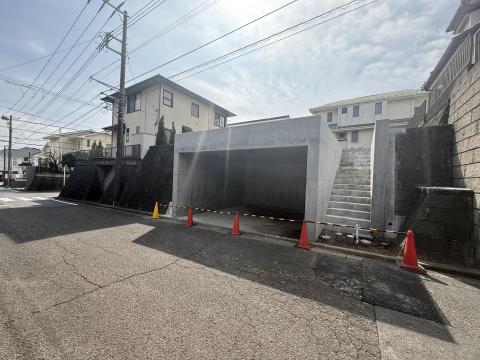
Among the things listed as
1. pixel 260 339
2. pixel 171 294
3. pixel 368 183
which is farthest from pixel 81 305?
pixel 368 183

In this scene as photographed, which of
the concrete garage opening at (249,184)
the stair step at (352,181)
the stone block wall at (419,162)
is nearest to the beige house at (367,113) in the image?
the concrete garage opening at (249,184)

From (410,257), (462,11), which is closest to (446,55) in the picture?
(462,11)

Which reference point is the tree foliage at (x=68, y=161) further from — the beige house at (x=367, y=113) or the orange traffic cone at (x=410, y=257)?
the orange traffic cone at (x=410, y=257)

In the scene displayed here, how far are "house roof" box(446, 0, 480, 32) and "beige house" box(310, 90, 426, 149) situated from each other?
10100mm

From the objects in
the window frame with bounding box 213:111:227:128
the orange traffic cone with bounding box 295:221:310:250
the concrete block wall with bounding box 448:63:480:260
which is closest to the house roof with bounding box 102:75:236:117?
the window frame with bounding box 213:111:227:128

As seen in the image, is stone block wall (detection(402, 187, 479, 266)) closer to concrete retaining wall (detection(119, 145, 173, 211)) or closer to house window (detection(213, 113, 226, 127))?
concrete retaining wall (detection(119, 145, 173, 211))

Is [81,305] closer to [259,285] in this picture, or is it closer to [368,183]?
[259,285]

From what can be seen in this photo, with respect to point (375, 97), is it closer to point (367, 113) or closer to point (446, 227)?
point (367, 113)

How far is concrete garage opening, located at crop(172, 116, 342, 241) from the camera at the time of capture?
23.1 feet

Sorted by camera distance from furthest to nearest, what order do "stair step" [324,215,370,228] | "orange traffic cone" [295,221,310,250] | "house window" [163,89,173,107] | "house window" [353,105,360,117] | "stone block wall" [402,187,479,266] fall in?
"house window" [353,105,360,117] < "house window" [163,89,173,107] < "stair step" [324,215,370,228] < "orange traffic cone" [295,221,310,250] < "stone block wall" [402,187,479,266]

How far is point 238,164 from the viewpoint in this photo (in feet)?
47.6

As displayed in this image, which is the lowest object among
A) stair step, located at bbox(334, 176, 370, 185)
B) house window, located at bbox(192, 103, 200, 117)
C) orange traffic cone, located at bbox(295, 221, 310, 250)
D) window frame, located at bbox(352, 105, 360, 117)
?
orange traffic cone, located at bbox(295, 221, 310, 250)

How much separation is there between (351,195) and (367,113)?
76.1 feet

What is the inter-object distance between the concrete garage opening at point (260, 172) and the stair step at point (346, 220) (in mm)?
484
